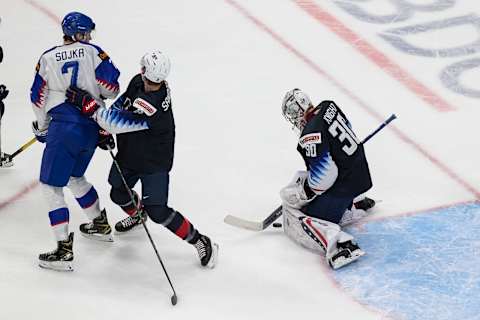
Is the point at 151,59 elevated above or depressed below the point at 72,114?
above

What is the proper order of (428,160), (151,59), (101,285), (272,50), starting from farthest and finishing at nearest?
1. (272,50)
2. (428,160)
3. (101,285)
4. (151,59)

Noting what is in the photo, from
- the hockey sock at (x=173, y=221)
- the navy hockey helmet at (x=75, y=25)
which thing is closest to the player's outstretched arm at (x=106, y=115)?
the navy hockey helmet at (x=75, y=25)

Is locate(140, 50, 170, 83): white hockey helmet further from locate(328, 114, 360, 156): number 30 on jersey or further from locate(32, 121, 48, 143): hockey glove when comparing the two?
locate(328, 114, 360, 156): number 30 on jersey

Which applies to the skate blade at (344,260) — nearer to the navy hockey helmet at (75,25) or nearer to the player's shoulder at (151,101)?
the player's shoulder at (151,101)

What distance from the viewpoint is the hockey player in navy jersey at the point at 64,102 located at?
15.2ft

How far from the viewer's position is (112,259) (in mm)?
4977

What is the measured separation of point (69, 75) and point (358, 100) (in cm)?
232

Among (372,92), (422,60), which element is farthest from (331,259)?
(422,60)

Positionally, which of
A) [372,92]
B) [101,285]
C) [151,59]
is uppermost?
[151,59]

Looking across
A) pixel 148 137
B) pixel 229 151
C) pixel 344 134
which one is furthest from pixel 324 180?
pixel 229 151

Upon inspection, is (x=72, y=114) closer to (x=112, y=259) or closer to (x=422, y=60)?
(x=112, y=259)

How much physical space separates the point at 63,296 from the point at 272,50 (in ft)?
9.57

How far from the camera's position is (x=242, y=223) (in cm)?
521

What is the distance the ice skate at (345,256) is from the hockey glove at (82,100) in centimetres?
→ 130
